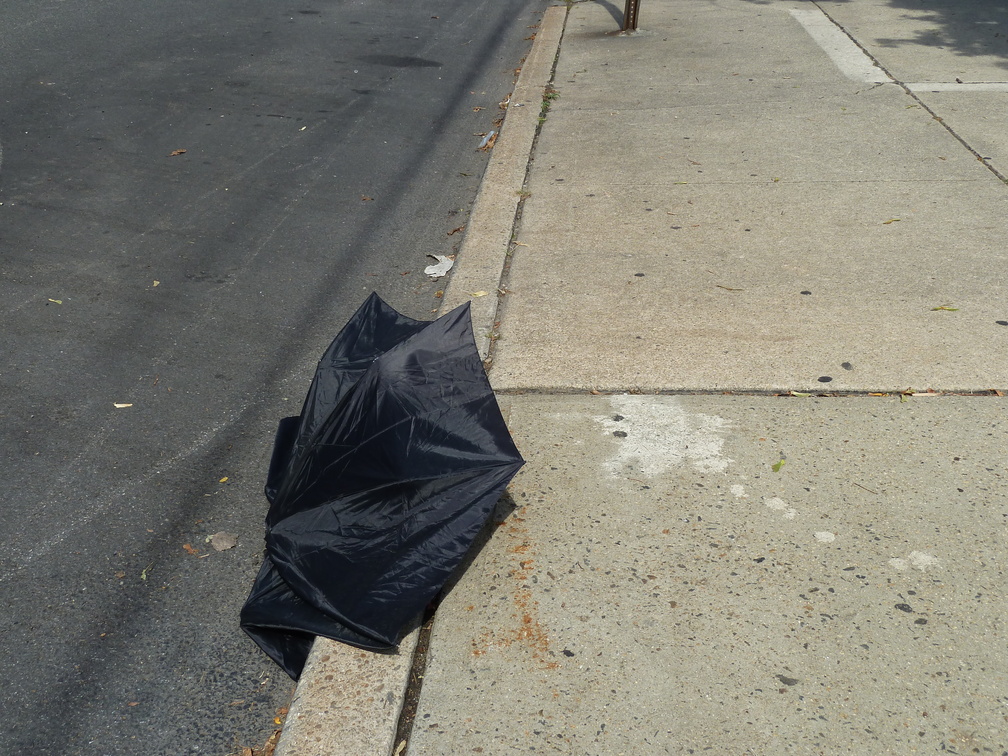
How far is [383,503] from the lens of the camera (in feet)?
9.73

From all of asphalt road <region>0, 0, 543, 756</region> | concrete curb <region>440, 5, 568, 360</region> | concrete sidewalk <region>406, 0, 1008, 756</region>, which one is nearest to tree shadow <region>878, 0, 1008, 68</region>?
concrete sidewalk <region>406, 0, 1008, 756</region>

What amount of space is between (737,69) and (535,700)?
7893 mm

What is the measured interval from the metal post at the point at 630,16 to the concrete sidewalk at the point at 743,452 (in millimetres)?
4055

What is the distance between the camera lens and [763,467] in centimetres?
346

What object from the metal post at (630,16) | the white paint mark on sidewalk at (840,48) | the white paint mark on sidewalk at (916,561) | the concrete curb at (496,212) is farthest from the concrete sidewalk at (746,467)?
the metal post at (630,16)

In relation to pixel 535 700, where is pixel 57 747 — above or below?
below

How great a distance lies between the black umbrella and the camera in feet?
9.39

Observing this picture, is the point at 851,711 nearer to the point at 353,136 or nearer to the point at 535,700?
the point at 535,700

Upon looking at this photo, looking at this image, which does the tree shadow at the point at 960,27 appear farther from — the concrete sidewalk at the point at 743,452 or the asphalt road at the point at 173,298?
the asphalt road at the point at 173,298

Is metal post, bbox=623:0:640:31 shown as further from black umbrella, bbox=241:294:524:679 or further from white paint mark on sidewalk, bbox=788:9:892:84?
black umbrella, bbox=241:294:524:679

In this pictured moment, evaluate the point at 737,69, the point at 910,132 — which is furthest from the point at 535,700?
the point at 737,69

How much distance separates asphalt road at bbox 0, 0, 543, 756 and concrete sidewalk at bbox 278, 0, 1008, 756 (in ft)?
2.31

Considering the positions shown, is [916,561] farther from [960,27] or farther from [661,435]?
[960,27]

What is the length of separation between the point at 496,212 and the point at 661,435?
281cm
